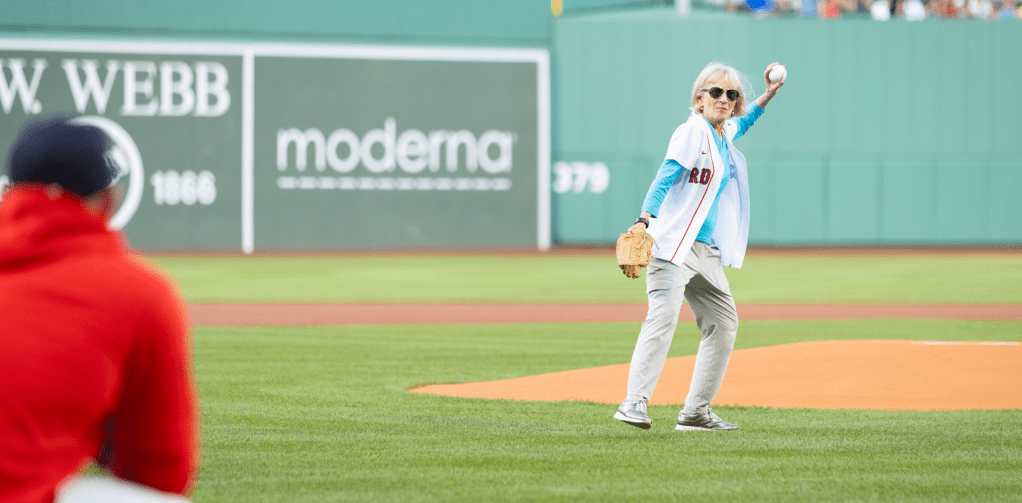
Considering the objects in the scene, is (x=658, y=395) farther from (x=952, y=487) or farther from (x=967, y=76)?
(x=967, y=76)

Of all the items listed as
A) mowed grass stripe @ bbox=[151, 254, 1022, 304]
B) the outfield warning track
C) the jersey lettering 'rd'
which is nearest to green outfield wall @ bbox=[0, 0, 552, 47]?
mowed grass stripe @ bbox=[151, 254, 1022, 304]

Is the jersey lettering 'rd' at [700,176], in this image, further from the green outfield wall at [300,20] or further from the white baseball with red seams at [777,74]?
the green outfield wall at [300,20]

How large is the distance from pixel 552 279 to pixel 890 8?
14526 mm

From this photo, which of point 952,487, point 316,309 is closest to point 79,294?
point 952,487

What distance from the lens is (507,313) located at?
1282 cm

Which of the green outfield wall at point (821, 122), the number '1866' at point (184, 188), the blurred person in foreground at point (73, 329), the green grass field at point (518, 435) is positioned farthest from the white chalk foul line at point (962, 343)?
the number '1866' at point (184, 188)

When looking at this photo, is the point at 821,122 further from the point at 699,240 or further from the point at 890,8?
the point at 699,240

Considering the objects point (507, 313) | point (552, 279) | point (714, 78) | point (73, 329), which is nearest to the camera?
point (73, 329)

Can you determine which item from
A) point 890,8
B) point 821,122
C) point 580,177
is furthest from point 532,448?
point 890,8

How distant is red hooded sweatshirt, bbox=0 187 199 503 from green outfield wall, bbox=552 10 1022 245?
2488 cm

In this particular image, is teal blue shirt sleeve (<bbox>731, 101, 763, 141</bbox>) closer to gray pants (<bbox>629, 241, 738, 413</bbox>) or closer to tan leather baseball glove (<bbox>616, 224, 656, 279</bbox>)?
gray pants (<bbox>629, 241, 738, 413</bbox>)

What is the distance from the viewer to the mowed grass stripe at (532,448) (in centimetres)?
427

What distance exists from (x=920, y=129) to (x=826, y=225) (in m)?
3.38

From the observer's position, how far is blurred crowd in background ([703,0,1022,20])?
2719cm
